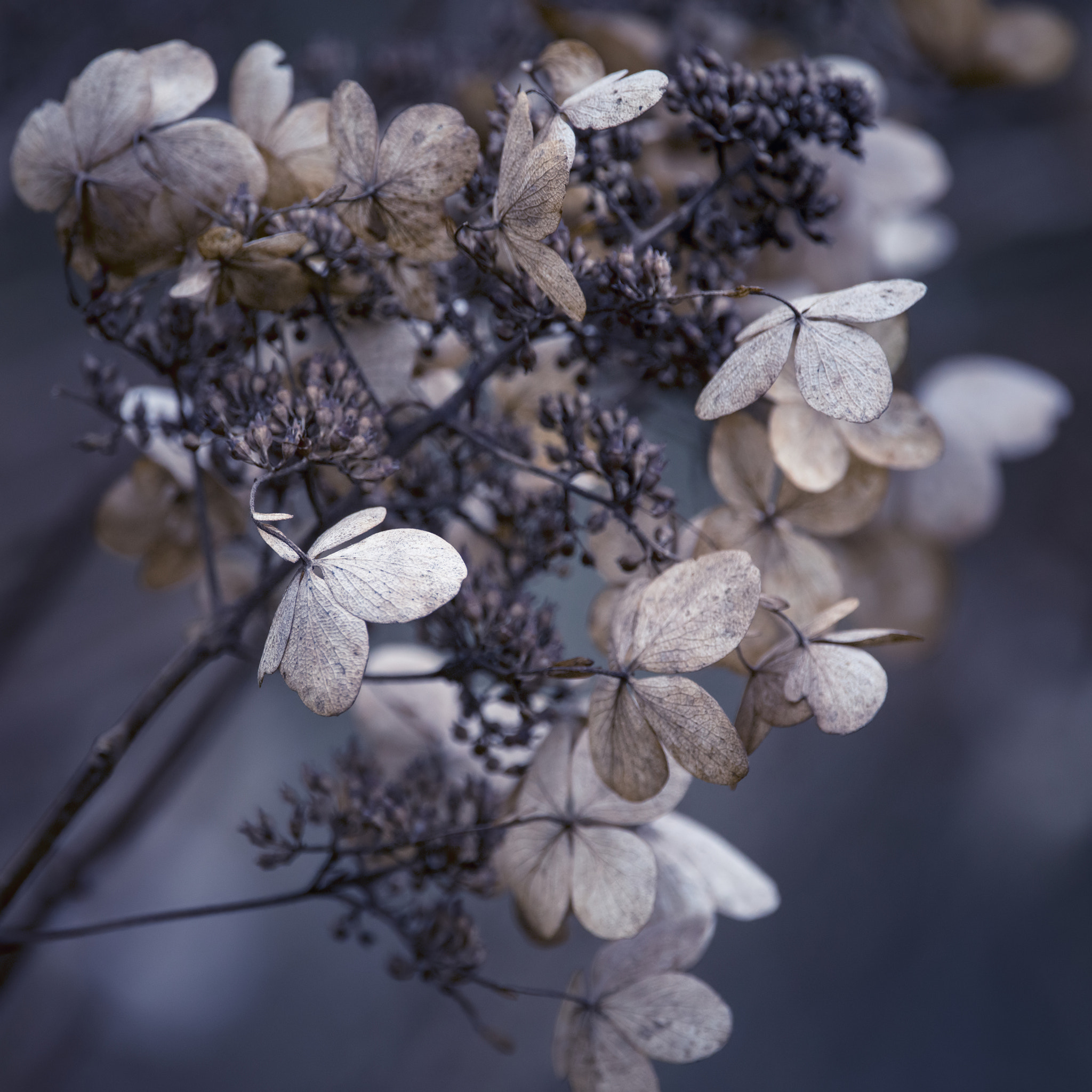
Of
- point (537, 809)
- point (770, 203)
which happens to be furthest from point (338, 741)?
point (770, 203)

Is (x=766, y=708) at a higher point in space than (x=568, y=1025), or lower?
higher

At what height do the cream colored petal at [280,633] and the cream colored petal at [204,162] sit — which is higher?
the cream colored petal at [204,162]

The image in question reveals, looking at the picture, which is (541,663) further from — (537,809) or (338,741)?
(338,741)

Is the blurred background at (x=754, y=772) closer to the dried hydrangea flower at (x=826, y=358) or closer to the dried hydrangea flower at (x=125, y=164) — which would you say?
the dried hydrangea flower at (x=125, y=164)

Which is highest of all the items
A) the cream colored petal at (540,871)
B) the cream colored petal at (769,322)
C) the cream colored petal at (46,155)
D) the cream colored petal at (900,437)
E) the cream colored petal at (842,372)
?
the cream colored petal at (46,155)

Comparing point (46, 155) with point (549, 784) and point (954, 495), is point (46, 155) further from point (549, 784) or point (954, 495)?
point (954, 495)

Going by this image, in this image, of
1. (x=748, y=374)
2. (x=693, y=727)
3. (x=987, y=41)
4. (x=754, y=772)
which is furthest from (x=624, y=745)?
(x=754, y=772)

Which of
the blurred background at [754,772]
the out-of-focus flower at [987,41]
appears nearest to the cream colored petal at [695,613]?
the blurred background at [754,772]
